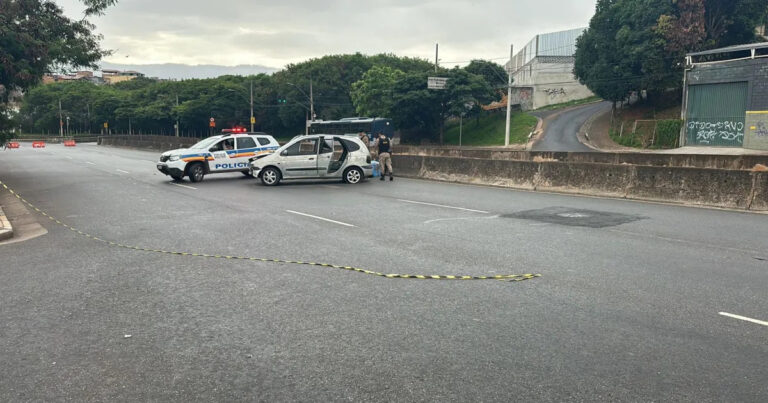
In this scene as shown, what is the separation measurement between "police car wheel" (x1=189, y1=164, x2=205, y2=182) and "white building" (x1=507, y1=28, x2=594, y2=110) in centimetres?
6785

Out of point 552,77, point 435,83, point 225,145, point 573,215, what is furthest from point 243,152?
point 552,77

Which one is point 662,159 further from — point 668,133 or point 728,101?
point 668,133

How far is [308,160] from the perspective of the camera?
65.9ft

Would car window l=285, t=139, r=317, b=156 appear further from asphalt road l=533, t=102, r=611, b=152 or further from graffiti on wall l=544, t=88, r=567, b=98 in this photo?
graffiti on wall l=544, t=88, r=567, b=98

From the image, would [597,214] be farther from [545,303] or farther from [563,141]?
[563,141]

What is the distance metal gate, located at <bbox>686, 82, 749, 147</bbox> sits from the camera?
137 feet

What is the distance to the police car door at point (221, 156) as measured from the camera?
2191 centimetres

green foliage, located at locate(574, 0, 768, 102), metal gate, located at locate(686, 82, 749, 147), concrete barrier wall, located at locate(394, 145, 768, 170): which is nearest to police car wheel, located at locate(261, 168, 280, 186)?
concrete barrier wall, located at locate(394, 145, 768, 170)

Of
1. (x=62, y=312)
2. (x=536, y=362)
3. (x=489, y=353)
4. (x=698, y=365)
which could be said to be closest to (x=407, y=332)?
(x=489, y=353)

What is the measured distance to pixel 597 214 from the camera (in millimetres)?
12477

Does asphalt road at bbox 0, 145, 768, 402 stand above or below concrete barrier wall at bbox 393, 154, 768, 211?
below

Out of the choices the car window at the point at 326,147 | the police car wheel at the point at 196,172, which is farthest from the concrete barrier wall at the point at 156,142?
the car window at the point at 326,147

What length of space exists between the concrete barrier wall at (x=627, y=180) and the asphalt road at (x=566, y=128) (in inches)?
1249

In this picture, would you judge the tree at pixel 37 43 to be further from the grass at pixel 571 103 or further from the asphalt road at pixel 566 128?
the grass at pixel 571 103
